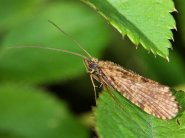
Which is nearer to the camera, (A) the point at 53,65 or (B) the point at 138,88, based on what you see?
(B) the point at 138,88

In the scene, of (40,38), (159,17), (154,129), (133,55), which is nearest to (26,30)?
(40,38)

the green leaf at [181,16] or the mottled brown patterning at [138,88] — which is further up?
the mottled brown patterning at [138,88]

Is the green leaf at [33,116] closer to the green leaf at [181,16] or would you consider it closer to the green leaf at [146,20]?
the green leaf at [181,16]

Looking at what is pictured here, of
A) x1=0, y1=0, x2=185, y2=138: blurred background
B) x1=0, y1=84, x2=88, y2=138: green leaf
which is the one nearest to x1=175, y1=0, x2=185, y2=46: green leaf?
x1=0, y1=0, x2=185, y2=138: blurred background

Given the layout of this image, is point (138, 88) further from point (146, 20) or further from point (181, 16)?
point (181, 16)

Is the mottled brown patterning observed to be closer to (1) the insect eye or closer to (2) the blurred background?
(1) the insect eye

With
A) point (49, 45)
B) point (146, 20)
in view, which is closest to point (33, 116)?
point (49, 45)

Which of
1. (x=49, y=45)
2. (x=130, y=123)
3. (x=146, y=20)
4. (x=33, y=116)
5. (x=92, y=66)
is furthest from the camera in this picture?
(x=49, y=45)

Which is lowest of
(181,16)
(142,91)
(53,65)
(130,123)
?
(181,16)

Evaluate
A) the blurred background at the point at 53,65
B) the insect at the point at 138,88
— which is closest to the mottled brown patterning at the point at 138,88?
the insect at the point at 138,88
